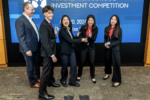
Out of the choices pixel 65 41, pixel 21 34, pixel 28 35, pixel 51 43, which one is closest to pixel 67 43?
pixel 65 41

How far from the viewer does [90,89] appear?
2994mm

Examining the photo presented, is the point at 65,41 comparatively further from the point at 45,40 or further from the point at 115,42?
the point at 115,42

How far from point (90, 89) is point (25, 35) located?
5.87ft

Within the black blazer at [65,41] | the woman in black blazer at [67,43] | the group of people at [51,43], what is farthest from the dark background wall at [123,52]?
the black blazer at [65,41]

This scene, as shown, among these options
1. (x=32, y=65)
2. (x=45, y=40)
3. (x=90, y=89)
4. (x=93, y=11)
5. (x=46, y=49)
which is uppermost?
(x=93, y=11)

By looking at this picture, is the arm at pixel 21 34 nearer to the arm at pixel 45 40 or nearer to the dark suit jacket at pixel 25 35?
the dark suit jacket at pixel 25 35

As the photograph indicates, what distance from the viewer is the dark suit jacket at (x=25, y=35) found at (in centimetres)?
267

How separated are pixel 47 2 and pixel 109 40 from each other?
2232mm

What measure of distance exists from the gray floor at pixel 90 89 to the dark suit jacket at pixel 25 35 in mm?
931

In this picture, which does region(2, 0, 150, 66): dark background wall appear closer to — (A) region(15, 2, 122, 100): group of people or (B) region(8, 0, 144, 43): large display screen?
(B) region(8, 0, 144, 43): large display screen

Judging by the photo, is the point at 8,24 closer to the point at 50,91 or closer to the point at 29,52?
the point at 29,52

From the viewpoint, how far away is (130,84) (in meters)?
3.22

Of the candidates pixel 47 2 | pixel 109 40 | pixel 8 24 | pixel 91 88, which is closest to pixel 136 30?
pixel 109 40

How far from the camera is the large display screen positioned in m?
4.12
